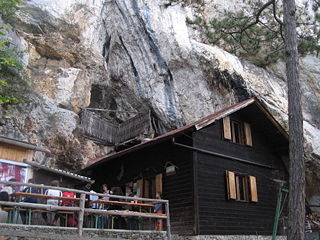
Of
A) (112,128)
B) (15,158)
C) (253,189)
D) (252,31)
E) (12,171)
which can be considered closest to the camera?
(12,171)

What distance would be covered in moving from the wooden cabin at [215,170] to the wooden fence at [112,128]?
433 cm

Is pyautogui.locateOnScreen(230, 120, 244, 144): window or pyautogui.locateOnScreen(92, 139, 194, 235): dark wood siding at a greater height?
pyautogui.locateOnScreen(230, 120, 244, 144): window

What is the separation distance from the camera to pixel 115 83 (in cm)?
2527

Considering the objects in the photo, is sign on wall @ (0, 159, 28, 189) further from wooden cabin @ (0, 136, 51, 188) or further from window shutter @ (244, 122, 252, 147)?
window shutter @ (244, 122, 252, 147)

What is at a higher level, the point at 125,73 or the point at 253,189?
the point at 125,73

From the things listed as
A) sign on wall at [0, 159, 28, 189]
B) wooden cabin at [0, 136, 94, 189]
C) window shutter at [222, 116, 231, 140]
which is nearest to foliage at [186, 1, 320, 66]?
window shutter at [222, 116, 231, 140]

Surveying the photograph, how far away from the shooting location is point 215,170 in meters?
13.8

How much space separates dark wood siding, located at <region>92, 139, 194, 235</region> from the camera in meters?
12.7

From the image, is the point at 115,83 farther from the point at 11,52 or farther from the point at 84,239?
the point at 84,239

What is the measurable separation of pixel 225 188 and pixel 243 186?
166 cm

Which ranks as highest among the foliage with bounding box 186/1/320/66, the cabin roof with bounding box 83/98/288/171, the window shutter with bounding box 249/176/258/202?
the foliage with bounding box 186/1/320/66

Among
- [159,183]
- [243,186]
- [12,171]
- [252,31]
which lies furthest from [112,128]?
[252,31]

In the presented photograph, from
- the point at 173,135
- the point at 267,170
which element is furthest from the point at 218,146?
the point at 267,170

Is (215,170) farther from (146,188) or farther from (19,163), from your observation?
(19,163)
